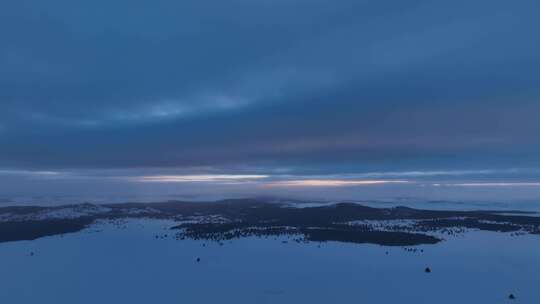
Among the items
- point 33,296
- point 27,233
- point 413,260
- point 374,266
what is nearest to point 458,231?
point 413,260

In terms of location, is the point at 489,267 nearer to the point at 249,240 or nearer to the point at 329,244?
the point at 329,244

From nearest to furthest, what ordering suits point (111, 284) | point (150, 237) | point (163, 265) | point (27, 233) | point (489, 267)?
1. point (111, 284)
2. point (489, 267)
3. point (163, 265)
4. point (150, 237)
5. point (27, 233)

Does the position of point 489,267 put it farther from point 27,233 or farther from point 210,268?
point 27,233

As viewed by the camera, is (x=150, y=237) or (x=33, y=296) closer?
(x=33, y=296)

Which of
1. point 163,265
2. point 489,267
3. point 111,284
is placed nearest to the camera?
point 111,284

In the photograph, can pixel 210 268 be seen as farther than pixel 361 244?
No

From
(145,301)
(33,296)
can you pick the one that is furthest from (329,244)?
(33,296)
